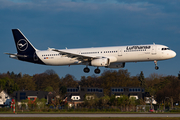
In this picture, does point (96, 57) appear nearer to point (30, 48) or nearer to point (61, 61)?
point (61, 61)

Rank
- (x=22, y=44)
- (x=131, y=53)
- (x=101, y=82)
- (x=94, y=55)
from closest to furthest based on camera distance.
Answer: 1. (x=131, y=53)
2. (x=94, y=55)
3. (x=22, y=44)
4. (x=101, y=82)

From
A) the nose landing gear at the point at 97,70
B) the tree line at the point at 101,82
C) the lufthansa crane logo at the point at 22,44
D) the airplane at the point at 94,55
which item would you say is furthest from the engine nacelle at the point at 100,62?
the tree line at the point at 101,82

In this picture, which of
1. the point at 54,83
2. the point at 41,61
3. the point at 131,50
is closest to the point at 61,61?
the point at 41,61

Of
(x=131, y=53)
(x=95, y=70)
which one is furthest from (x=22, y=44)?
(x=131, y=53)

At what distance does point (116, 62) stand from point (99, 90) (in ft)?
213

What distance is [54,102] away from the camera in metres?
95.5

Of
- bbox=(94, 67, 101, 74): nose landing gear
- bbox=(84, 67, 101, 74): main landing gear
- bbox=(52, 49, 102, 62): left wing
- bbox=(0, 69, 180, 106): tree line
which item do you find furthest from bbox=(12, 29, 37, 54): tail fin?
bbox=(0, 69, 180, 106): tree line

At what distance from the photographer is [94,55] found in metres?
61.1

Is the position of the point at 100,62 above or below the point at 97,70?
above

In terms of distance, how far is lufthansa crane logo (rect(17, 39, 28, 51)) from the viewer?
6931 centimetres

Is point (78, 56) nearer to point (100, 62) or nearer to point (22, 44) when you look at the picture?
point (100, 62)

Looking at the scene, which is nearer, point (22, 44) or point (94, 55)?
point (94, 55)

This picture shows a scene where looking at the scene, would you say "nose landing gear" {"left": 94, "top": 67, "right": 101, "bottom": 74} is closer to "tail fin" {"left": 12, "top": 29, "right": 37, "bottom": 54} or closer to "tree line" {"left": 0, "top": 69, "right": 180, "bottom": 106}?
"tail fin" {"left": 12, "top": 29, "right": 37, "bottom": 54}

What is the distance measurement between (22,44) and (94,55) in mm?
19076
